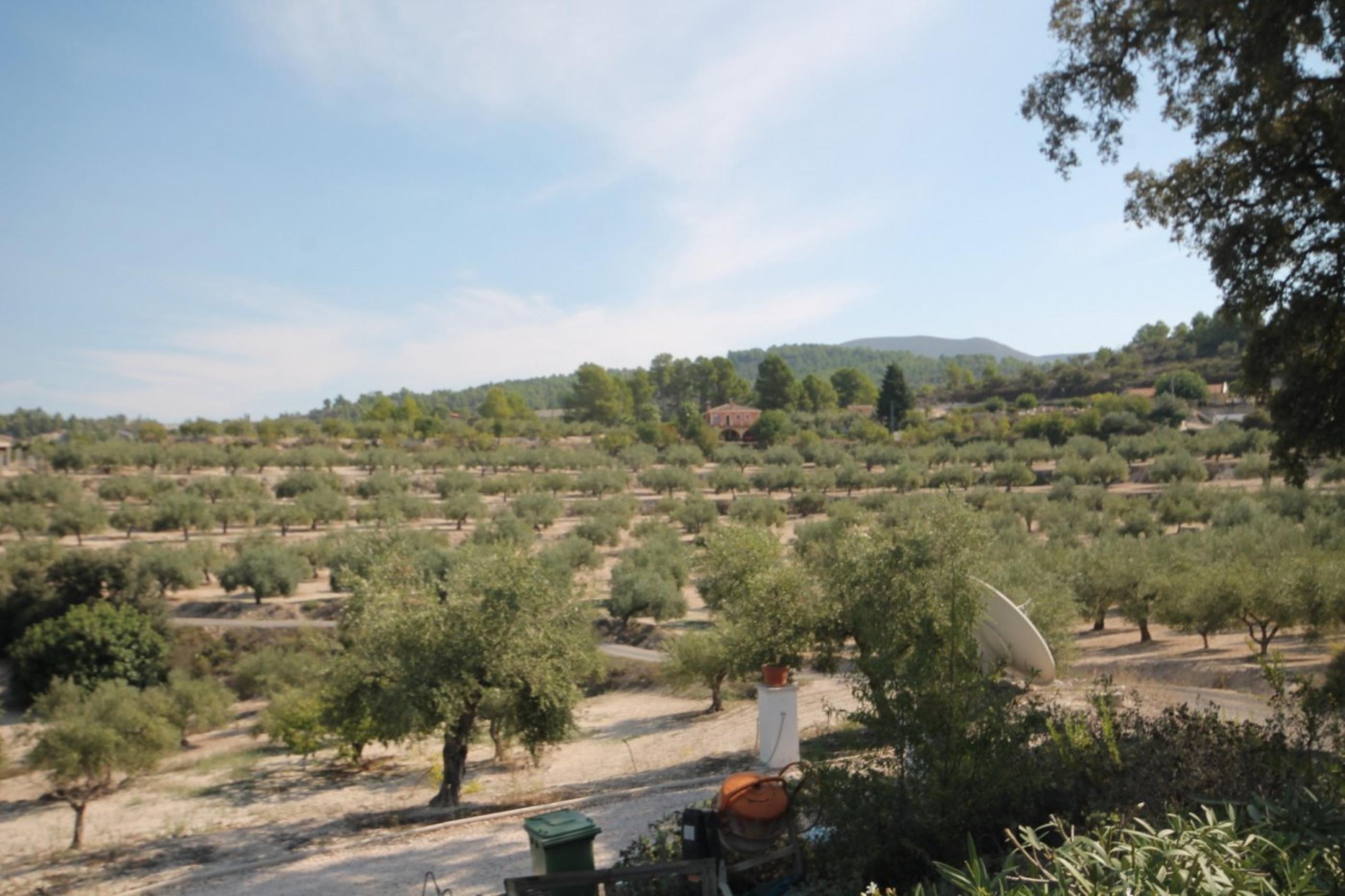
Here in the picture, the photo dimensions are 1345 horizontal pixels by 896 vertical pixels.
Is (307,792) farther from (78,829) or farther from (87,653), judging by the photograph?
(87,653)

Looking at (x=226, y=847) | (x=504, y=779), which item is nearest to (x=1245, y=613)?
(x=504, y=779)

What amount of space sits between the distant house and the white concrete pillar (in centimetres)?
8622

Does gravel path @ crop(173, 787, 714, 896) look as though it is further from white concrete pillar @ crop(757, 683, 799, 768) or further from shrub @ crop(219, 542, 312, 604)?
shrub @ crop(219, 542, 312, 604)

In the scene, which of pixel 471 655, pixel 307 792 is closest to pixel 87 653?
pixel 307 792

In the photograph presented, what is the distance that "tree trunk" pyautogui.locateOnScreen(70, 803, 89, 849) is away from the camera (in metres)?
15.0

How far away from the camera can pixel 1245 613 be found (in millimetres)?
20094

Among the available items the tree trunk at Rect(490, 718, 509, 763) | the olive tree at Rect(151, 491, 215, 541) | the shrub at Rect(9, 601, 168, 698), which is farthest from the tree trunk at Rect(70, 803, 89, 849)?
the olive tree at Rect(151, 491, 215, 541)

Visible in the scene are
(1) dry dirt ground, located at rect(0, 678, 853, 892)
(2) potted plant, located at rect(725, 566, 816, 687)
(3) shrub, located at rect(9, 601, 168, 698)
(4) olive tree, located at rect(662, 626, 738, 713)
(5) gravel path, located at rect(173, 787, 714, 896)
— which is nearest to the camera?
(5) gravel path, located at rect(173, 787, 714, 896)

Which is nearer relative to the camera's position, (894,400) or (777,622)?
(777,622)

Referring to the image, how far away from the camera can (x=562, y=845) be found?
22.6 feet

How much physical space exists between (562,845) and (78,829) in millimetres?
12803

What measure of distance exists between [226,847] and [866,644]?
9635 mm

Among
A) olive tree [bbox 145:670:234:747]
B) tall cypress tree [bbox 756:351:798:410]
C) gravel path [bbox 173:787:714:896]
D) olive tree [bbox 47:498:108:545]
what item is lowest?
olive tree [bbox 145:670:234:747]

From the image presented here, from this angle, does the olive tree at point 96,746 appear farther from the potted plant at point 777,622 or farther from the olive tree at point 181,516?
the olive tree at point 181,516
